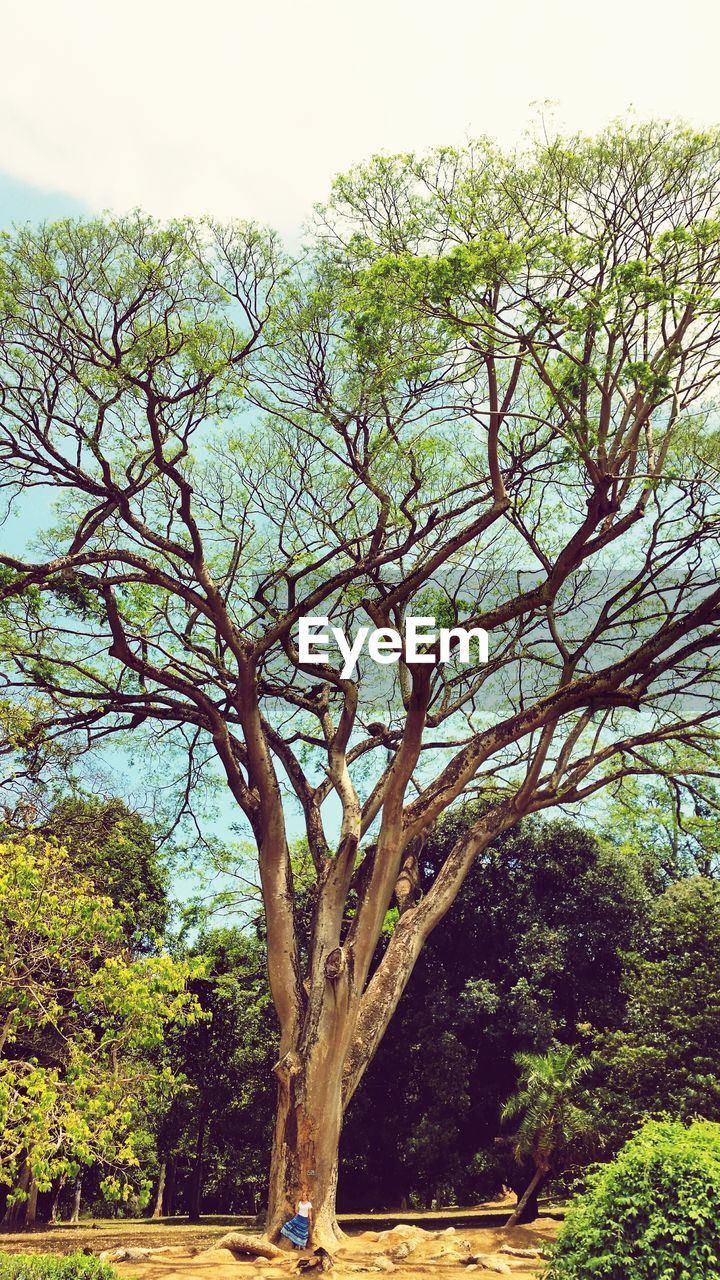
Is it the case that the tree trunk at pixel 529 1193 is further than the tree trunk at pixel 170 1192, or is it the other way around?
the tree trunk at pixel 170 1192

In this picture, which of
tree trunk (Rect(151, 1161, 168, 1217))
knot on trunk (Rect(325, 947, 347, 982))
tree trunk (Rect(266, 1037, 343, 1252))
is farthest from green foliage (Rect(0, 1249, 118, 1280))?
tree trunk (Rect(151, 1161, 168, 1217))

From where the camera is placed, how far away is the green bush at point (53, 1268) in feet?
22.5

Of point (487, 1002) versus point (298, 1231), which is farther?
point (487, 1002)

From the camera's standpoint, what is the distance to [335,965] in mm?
11141

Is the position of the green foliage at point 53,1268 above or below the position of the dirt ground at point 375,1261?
above

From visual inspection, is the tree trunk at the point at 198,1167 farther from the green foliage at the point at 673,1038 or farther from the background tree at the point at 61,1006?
the background tree at the point at 61,1006

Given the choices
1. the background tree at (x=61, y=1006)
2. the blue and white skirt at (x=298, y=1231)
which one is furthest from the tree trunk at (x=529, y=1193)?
the background tree at (x=61, y=1006)

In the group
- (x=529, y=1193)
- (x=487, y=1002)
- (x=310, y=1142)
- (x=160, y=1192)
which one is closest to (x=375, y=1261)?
(x=310, y=1142)

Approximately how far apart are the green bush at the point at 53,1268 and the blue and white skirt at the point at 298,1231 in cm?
299

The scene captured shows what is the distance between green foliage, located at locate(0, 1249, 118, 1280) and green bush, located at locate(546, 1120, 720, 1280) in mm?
3385

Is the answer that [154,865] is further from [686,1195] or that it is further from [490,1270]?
[686,1195]

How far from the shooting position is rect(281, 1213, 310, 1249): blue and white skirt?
991cm

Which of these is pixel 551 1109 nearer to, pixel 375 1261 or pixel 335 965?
pixel 375 1261

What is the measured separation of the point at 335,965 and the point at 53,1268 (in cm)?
461
